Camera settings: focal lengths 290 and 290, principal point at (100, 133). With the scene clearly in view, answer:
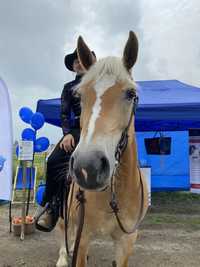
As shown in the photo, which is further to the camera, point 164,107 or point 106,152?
point 164,107

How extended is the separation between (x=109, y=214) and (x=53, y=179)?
1.26m

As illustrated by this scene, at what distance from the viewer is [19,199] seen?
8.37 metres

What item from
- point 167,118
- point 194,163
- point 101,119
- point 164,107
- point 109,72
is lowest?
point 194,163

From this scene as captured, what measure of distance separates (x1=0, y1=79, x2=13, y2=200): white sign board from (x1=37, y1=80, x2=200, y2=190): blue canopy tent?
1.82 m

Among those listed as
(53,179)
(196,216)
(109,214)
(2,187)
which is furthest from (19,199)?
(109,214)

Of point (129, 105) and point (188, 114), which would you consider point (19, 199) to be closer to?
point (188, 114)

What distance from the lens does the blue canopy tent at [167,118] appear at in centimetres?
607

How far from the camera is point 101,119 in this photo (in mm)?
1650

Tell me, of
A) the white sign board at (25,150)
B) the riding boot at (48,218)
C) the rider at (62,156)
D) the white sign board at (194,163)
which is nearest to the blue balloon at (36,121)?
the white sign board at (25,150)

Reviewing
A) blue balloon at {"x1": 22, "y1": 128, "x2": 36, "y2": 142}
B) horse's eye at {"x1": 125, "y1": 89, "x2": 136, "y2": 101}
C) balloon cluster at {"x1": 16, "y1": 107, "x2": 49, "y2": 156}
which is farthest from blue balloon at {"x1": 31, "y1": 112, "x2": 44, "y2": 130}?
horse's eye at {"x1": 125, "y1": 89, "x2": 136, "y2": 101}

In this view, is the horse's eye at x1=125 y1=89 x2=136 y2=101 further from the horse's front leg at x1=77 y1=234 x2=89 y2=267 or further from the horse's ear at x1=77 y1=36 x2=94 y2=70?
the horse's front leg at x1=77 y1=234 x2=89 y2=267

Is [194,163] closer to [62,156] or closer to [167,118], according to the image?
[167,118]

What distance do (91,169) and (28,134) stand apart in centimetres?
385

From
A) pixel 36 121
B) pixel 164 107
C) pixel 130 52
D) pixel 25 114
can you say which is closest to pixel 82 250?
pixel 130 52
